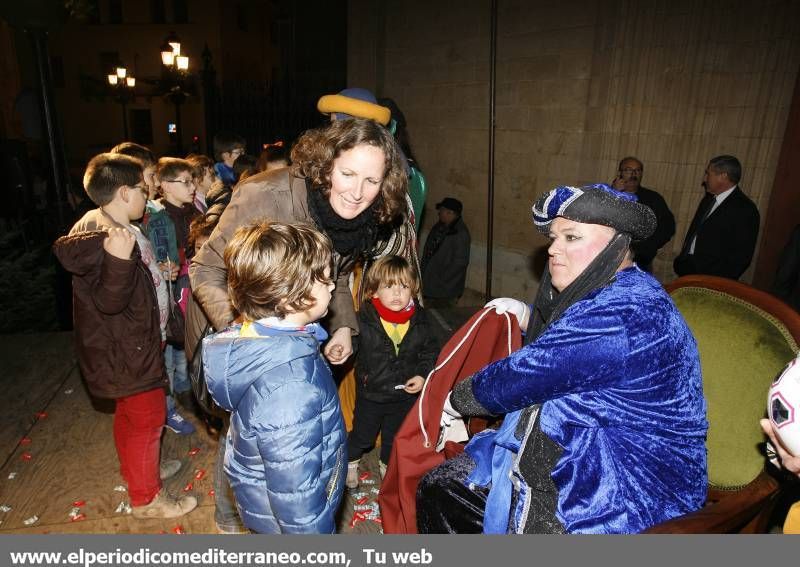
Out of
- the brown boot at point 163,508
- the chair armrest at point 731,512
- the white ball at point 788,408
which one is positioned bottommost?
the brown boot at point 163,508

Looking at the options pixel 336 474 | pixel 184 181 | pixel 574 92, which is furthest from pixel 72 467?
pixel 574 92

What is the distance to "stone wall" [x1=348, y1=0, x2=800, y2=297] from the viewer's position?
471cm

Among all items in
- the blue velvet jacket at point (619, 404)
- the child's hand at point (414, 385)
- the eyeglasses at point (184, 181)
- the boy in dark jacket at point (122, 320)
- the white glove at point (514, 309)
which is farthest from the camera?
the eyeglasses at point (184, 181)

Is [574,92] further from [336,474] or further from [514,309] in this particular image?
[336,474]

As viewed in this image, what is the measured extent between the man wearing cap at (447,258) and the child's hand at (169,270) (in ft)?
10.5

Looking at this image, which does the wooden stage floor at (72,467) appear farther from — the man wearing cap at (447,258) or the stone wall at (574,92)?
the stone wall at (574,92)

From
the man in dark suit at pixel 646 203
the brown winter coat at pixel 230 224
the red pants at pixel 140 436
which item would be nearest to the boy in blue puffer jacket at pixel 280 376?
the brown winter coat at pixel 230 224

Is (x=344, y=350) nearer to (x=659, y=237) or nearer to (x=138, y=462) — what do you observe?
(x=138, y=462)

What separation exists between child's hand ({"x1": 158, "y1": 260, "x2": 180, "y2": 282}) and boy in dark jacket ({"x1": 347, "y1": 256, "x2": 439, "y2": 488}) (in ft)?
4.60

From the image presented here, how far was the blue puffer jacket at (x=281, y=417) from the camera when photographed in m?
1.57

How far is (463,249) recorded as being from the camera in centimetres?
611

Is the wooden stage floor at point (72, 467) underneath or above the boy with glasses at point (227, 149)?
underneath

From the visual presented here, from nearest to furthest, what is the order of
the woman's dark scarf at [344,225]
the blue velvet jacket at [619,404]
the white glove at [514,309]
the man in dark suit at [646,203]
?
the blue velvet jacket at [619,404] → the woman's dark scarf at [344,225] → the white glove at [514,309] → the man in dark suit at [646,203]

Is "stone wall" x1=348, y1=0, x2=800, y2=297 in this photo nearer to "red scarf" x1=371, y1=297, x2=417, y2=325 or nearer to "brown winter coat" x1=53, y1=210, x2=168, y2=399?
"red scarf" x1=371, y1=297, x2=417, y2=325
